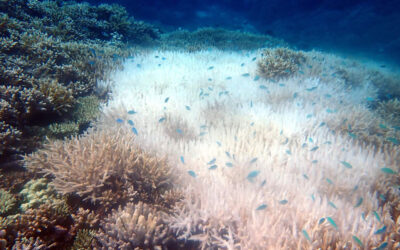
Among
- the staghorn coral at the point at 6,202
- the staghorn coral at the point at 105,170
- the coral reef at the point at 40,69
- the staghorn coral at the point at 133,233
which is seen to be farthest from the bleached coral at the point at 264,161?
the staghorn coral at the point at 6,202

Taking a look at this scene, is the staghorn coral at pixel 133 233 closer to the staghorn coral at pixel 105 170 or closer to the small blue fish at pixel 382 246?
the staghorn coral at pixel 105 170

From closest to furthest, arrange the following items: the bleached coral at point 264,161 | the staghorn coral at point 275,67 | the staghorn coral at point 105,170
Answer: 1. the bleached coral at point 264,161
2. the staghorn coral at point 105,170
3. the staghorn coral at point 275,67

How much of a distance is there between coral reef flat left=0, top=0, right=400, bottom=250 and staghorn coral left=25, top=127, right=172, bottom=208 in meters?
0.02

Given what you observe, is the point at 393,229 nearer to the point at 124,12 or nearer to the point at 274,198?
the point at 274,198

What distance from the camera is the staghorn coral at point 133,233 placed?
229 centimetres

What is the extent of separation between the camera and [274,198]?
2738 millimetres

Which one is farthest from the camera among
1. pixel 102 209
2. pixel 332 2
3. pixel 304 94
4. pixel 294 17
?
pixel 294 17

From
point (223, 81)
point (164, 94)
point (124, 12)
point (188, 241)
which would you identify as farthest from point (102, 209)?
point (124, 12)

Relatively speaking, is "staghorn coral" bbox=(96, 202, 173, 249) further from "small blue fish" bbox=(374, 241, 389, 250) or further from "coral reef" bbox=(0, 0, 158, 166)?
"coral reef" bbox=(0, 0, 158, 166)

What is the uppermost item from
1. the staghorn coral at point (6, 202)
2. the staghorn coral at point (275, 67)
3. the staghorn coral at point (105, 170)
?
the staghorn coral at point (275, 67)

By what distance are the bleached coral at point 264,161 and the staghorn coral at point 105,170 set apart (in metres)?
0.41

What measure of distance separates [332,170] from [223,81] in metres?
4.48

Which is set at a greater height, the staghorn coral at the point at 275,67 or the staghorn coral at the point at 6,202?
the staghorn coral at the point at 275,67

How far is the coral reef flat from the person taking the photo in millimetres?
2389
